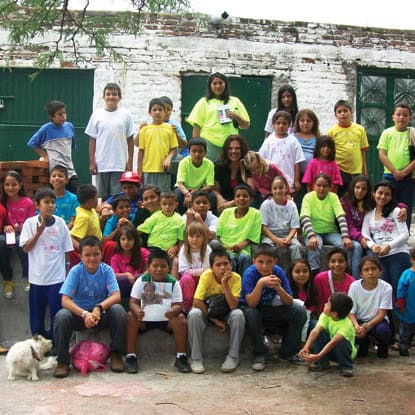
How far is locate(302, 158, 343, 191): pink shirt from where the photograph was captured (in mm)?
8547

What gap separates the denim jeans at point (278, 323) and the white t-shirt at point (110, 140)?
3.05 m

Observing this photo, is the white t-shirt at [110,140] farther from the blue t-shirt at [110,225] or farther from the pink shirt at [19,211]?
the pink shirt at [19,211]

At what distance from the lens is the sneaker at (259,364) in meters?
6.71

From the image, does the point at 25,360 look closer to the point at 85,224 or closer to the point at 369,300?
the point at 85,224


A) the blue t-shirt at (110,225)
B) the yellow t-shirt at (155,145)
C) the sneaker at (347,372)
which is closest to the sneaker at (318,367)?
the sneaker at (347,372)

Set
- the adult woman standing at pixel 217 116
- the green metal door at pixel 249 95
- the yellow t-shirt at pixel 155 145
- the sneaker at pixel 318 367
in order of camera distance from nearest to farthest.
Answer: the sneaker at pixel 318 367, the yellow t-shirt at pixel 155 145, the adult woman standing at pixel 217 116, the green metal door at pixel 249 95

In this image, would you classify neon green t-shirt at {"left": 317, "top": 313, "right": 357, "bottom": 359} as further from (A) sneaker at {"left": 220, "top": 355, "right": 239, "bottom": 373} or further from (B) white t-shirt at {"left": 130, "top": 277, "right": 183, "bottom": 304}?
(B) white t-shirt at {"left": 130, "top": 277, "right": 183, "bottom": 304}

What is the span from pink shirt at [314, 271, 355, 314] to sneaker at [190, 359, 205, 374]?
133 centimetres

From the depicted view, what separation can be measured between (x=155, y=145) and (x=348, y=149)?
90.7 inches

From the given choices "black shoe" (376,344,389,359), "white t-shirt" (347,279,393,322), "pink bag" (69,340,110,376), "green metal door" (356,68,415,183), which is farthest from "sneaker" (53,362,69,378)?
"green metal door" (356,68,415,183)

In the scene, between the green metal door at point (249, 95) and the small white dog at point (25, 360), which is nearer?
the small white dog at point (25, 360)

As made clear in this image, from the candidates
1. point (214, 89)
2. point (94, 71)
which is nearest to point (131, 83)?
point (94, 71)

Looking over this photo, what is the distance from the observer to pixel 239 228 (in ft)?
25.5

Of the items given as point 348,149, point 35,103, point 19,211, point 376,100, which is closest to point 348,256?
point 348,149
